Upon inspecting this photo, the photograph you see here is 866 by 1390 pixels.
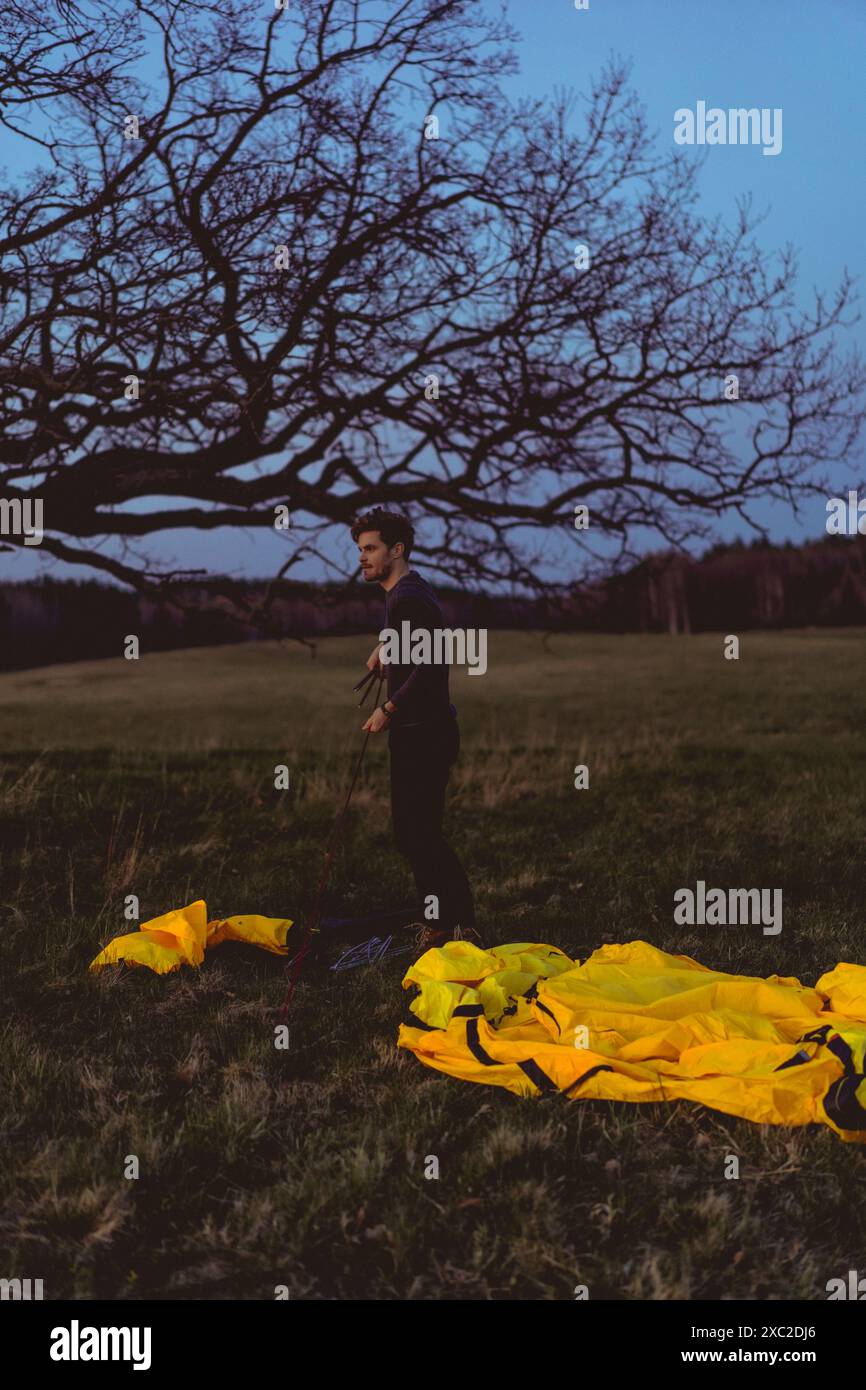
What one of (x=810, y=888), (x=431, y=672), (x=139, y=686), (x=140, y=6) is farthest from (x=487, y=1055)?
(x=139, y=686)

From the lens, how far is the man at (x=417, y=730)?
227 inches

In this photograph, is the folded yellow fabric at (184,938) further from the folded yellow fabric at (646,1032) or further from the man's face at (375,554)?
the man's face at (375,554)

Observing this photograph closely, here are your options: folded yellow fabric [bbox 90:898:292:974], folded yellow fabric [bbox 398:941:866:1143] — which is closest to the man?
folded yellow fabric [bbox 398:941:866:1143]

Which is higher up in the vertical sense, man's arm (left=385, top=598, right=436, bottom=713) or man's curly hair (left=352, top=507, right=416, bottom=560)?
man's curly hair (left=352, top=507, right=416, bottom=560)

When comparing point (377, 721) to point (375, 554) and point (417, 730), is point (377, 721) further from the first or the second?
point (375, 554)

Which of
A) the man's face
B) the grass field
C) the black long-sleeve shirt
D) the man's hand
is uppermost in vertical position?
the man's face

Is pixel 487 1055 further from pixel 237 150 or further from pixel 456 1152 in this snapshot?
pixel 237 150

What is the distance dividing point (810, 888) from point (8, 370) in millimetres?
7399

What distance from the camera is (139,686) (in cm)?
3278

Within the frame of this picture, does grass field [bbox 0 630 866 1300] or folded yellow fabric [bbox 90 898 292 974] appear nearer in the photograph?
grass field [bbox 0 630 866 1300]

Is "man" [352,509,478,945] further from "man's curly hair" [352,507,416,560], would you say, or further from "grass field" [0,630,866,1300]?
"grass field" [0,630,866,1300]

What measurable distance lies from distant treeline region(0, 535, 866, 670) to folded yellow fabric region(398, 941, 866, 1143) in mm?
2021

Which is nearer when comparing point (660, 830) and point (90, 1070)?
point (90, 1070)

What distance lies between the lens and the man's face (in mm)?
5859
